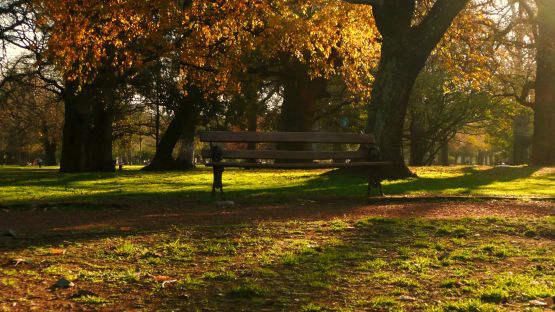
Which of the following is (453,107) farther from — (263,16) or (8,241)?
(8,241)

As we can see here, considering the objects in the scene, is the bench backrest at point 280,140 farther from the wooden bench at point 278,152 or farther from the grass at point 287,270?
the grass at point 287,270

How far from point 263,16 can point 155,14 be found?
3.49 m

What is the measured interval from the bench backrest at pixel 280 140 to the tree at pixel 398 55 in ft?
10.2

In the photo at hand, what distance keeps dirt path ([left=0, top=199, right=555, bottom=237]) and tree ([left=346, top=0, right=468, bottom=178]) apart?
443 centimetres

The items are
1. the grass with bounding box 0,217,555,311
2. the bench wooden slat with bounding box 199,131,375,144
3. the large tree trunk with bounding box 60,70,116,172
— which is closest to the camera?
the grass with bounding box 0,217,555,311

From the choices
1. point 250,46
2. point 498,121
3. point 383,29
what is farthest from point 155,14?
point 498,121

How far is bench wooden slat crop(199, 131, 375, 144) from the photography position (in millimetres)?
10219

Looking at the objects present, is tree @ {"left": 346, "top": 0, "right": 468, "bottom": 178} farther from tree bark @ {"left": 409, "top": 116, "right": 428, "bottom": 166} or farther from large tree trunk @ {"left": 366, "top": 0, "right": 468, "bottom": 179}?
tree bark @ {"left": 409, "top": 116, "right": 428, "bottom": 166}

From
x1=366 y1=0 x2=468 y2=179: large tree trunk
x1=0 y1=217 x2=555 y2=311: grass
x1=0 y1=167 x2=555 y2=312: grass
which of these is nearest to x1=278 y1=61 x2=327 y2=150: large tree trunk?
x1=366 y1=0 x2=468 y2=179: large tree trunk

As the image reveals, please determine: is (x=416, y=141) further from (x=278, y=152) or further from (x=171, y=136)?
(x=278, y=152)

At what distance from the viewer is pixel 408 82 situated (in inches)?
585

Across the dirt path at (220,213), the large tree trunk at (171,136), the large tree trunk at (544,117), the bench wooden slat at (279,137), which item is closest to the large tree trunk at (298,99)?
the large tree trunk at (171,136)

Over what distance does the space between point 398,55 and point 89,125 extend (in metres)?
19.8

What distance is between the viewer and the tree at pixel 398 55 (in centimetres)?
1464
